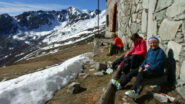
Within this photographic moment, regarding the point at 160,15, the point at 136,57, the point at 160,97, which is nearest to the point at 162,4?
the point at 160,15

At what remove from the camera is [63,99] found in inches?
148

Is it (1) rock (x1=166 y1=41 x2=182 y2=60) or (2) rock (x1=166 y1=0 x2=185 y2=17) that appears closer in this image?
(2) rock (x1=166 y1=0 x2=185 y2=17)

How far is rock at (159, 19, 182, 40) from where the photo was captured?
3091 mm

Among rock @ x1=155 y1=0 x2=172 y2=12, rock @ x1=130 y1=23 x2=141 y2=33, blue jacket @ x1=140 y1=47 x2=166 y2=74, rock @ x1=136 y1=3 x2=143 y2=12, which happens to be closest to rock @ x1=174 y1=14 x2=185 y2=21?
rock @ x1=155 y1=0 x2=172 y2=12

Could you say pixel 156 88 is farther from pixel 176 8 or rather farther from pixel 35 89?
pixel 35 89

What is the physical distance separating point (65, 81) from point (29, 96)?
132cm

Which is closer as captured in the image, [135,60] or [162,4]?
[162,4]

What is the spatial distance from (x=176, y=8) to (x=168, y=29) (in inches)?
20.6

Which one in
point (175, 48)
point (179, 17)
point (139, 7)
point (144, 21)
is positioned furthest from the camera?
point (139, 7)

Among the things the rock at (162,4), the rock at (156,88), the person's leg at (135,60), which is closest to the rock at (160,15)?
the rock at (162,4)

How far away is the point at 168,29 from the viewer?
336 centimetres

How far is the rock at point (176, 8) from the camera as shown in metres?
2.82

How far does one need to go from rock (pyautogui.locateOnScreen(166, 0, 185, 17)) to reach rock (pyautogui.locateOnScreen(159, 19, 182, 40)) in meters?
0.18

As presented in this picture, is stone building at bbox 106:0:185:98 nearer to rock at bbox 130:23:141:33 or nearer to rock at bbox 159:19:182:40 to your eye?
rock at bbox 159:19:182:40
